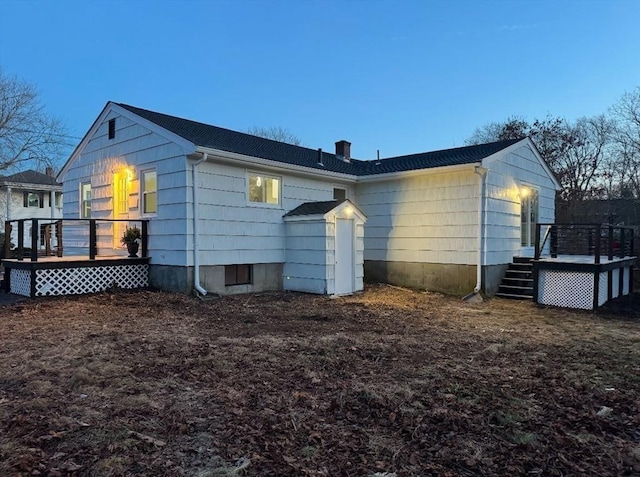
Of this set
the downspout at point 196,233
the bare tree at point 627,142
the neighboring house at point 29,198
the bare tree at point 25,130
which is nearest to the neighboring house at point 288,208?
the downspout at point 196,233

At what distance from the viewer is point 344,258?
1079cm

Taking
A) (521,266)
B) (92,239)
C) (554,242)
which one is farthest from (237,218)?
(554,242)

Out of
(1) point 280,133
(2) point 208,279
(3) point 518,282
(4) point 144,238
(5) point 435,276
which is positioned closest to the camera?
(2) point 208,279

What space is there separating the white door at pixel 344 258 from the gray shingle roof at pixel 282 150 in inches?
80.5

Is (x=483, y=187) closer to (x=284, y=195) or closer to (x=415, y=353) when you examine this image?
(x=284, y=195)

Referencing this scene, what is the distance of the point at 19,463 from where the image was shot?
98.0 inches

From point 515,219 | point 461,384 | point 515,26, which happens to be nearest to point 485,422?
point 461,384

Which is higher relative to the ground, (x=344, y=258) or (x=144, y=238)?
(x=144, y=238)

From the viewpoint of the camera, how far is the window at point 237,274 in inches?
404

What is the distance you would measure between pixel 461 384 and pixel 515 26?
576 inches

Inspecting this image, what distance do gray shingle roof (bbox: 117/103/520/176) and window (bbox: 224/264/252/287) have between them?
275cm

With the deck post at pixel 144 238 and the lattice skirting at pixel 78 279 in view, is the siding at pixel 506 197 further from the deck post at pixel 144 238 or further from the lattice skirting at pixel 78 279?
the lattice skirting at pixel 78 279

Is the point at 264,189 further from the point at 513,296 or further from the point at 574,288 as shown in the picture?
the point at 574,288

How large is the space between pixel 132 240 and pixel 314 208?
4.49 meters
